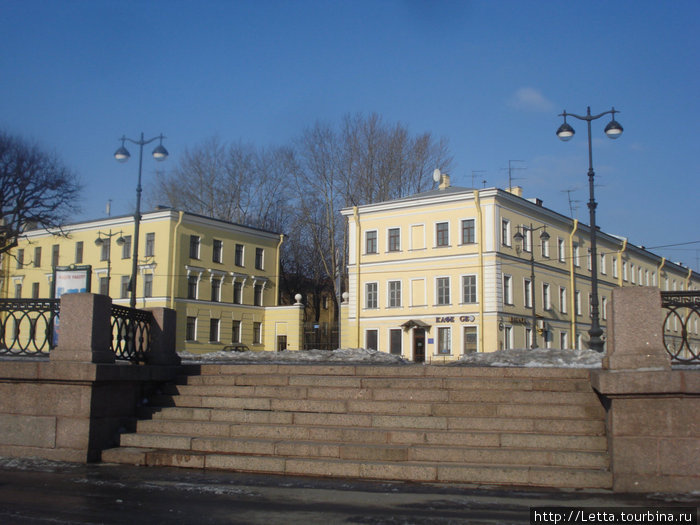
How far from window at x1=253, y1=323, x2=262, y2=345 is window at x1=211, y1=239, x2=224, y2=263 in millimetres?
6278

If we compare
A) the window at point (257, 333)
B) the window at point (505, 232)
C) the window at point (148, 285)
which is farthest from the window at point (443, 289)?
the window at point (148, 285)

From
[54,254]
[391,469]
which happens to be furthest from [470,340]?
[391,469]

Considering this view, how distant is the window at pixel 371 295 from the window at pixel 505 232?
362 inches

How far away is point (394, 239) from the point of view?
157 ft

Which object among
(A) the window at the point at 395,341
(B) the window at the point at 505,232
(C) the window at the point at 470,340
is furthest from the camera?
(A) the window at the point at 395,341

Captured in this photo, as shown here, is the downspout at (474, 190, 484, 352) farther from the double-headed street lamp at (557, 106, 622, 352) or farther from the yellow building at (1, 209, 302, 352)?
the double-headed street lamp at (557, 106, 622, 352)

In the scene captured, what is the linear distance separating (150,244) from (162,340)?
4042 cm

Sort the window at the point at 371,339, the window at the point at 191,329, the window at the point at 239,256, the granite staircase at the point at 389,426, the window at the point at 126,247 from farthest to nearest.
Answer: the window at the point at 239,256
the window at the point at 126,247
the window at the point at 191,329
the window at the point at 371,339
the granite staircase at the point at 389,426

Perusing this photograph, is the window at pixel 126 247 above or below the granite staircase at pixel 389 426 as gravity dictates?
above

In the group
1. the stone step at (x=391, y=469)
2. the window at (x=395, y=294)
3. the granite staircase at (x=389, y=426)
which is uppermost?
the window at (x=395, y=294)

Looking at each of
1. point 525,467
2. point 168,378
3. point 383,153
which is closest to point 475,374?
point 525,467

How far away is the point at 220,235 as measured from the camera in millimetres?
52406

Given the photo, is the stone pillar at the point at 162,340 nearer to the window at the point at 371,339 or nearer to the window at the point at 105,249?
the window at the point at 371,339

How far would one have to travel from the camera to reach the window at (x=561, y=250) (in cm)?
5134
